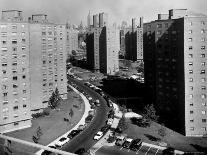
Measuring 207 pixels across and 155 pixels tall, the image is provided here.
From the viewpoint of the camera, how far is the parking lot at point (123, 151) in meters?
58.9

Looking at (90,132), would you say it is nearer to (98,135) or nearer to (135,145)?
(98,135)

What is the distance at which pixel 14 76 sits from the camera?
7250 centimetres

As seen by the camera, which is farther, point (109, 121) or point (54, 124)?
point (109, 121)

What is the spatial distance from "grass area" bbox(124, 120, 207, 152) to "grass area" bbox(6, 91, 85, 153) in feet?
47.6

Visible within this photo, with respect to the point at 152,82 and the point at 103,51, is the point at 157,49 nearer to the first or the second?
the point at 152,82

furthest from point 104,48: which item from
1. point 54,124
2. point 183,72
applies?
point 183,72

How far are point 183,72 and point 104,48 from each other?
269 ft

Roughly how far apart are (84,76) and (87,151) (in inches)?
3475

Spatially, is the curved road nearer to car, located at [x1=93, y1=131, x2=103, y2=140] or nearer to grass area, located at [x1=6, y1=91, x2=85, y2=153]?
car, located at [x1=93, y1=131, x2=103, y2=140]

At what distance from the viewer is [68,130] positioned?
72188 mm

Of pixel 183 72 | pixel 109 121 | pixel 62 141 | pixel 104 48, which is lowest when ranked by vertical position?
pixel 62 141

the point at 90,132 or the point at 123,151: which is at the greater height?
the point at 90,132

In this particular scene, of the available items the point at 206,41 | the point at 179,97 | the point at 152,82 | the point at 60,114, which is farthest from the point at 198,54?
the point at 60,114

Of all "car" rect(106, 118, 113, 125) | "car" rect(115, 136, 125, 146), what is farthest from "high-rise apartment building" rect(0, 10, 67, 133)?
"car" rect(115, 136, 125, 146)
